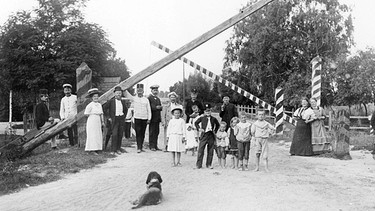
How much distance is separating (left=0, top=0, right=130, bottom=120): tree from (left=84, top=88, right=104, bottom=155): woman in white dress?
11086 millimetres

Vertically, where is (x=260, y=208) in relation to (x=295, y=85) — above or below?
below

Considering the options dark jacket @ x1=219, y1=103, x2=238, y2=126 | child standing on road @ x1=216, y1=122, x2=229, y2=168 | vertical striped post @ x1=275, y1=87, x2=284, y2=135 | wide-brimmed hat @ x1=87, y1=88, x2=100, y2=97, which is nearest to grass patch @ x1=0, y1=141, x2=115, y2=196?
wide-brimmed hat @ x1=87, y1=88, x2=100, y2=97

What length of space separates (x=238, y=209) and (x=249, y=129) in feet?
11.5

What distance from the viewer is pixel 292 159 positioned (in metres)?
10.3

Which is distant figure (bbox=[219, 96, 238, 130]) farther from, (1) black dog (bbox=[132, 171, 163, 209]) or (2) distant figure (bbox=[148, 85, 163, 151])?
(1) black dog (bbox=[132, 171, 163, 209])

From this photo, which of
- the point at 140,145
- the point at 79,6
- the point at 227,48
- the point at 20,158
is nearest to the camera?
the point at 20,158

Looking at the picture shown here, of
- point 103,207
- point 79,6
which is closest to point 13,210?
point 103,207

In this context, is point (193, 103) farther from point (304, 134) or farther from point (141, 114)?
point (304, 134)

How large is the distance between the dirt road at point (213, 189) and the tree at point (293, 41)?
22.5 m

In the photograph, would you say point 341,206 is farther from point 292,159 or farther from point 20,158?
point 20,158

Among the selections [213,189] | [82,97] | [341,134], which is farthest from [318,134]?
[82,97]

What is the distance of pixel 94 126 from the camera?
994 cm

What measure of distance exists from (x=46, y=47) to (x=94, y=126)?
508 inches

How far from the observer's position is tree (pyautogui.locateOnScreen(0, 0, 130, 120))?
20594 millimetres
